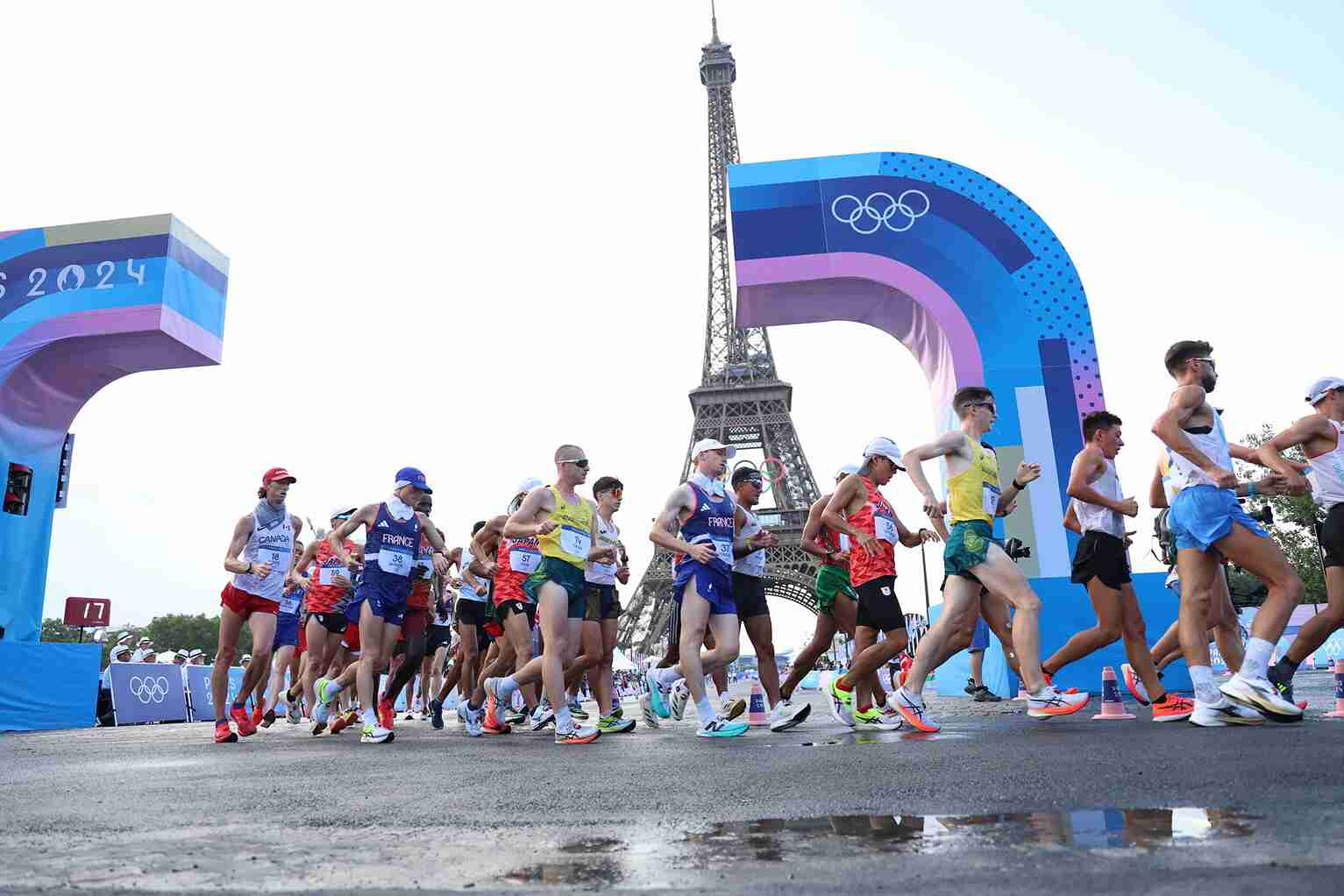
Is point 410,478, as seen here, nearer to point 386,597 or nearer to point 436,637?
point 386,597

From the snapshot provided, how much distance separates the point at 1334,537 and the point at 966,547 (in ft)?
6.29

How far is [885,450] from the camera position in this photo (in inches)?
270

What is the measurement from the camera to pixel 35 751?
7.33 m

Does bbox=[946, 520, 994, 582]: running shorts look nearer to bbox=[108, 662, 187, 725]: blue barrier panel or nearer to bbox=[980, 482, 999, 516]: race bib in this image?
bbox=[980, 482, 999, 516]: race bib

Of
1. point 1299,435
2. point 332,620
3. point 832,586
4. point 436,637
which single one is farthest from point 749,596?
A: point 436,637

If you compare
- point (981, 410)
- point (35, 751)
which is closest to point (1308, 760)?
point (981, 410)

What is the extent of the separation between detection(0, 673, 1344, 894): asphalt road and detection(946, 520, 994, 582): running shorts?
105cm

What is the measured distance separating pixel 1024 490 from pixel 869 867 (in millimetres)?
9351

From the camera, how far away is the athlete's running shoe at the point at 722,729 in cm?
620

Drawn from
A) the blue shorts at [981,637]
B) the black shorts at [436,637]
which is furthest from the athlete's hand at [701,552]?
the black shorts at [436,637]

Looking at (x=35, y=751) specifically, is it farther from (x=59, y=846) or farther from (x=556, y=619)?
(x=59, y=846)

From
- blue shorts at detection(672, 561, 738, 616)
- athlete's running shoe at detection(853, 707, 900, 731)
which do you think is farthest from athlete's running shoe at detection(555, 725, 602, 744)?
athlete's running shoe at detection(853, 707, 900, 731)

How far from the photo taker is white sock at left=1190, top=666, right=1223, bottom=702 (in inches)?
201

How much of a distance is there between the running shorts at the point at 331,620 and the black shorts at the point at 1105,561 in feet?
22.6
